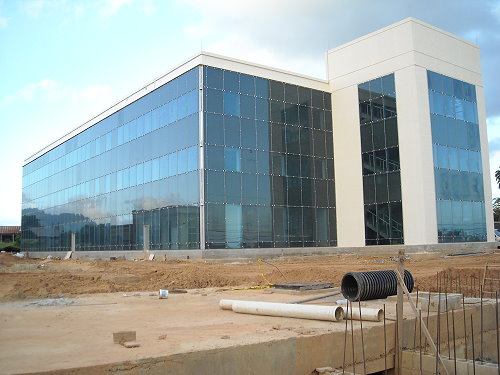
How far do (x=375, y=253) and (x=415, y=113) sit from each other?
1067cm

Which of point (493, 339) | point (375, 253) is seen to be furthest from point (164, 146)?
point (493, 339)

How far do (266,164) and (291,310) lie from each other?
2640cm

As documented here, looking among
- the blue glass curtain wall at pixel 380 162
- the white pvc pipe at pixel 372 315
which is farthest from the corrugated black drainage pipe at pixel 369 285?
the blue glass curtain wall at pixel 380 162

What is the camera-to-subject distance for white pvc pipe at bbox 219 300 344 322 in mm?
8508

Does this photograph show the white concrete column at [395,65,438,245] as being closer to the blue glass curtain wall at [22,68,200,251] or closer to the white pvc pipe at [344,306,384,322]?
→ the blue glass curtain wall at [22,68,200,251]

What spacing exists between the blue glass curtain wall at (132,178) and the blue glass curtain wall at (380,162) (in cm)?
1350

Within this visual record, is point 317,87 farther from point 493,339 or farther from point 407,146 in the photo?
point 493,339

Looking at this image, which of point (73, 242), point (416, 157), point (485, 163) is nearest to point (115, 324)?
point (416, 157)

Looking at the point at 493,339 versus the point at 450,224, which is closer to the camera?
the point at 493,339

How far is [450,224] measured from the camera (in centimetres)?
3503

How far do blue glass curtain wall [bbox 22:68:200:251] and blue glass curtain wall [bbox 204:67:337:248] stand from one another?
1.49 m

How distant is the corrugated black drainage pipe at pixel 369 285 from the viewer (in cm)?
1122

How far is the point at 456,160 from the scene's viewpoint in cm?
3628

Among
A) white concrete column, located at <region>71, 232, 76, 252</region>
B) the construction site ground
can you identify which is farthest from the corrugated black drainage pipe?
white concrete column, located at <region>71, 232, 76, 252</region>
